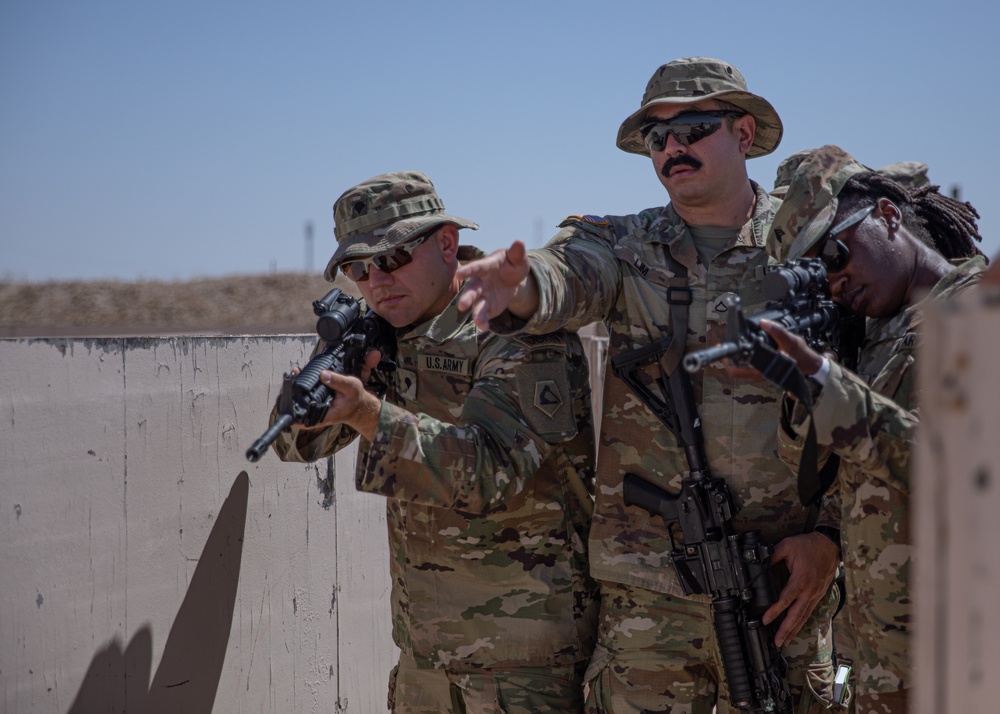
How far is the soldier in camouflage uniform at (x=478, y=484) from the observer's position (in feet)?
9.91

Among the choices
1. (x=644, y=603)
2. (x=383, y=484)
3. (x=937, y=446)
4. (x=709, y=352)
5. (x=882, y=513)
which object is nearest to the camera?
(x=937, y=446)

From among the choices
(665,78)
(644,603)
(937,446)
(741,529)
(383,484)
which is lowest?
(644,603)

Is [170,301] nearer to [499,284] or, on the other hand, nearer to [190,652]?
[190,652]

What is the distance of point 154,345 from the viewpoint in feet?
11.5

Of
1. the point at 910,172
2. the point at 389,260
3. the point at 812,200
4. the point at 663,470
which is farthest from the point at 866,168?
the point at 910,172

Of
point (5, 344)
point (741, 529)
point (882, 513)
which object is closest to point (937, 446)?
point (882, 513)

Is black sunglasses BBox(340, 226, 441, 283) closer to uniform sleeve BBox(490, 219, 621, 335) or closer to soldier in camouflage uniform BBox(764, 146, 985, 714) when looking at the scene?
uniform sleeve BBox(490, 219, 621, 335)

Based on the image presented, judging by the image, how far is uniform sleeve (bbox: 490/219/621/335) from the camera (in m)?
2.84

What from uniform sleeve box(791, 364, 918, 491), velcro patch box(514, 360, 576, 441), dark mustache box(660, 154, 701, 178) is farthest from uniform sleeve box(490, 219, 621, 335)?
uniform sleeve box(791, 364, 918, 491)

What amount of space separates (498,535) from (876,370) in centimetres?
128

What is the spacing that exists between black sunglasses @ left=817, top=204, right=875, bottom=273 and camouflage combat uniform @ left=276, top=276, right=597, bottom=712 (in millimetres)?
898

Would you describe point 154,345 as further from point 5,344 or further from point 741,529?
point 741,529

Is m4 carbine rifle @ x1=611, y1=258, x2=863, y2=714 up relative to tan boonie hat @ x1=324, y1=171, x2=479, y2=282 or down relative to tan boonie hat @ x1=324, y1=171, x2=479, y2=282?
down

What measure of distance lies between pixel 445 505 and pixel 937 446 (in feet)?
6.66
